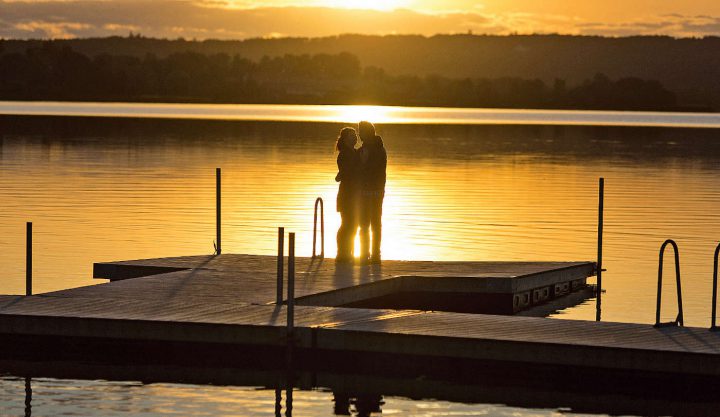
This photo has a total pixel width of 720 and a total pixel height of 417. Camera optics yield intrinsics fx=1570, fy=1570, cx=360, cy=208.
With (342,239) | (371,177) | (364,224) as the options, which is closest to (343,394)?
(371,177)

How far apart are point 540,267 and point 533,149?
176ft

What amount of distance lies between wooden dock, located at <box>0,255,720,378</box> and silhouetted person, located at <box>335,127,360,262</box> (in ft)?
4.54

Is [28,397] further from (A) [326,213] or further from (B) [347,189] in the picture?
(A) [326,213]

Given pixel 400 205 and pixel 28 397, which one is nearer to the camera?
pixel 28 397

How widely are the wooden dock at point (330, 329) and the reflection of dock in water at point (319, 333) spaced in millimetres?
10

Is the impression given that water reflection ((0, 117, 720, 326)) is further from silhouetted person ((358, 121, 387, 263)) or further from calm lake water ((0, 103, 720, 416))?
silhouetted person ((358, 121, 387, 263))

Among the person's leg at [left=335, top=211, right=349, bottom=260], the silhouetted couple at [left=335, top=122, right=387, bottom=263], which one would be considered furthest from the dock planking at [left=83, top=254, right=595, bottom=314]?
the silhouetted couple at [left=335, top=122, right=387, bottom=263]

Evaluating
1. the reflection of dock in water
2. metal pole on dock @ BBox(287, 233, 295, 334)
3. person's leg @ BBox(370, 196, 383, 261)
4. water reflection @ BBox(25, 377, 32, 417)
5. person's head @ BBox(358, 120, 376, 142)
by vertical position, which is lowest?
water reflection @ BBox(25, 377, 32, 417)

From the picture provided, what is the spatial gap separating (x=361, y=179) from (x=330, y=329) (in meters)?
4.71

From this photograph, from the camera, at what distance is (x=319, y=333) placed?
51.6ft

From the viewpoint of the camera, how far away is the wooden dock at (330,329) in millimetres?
15062

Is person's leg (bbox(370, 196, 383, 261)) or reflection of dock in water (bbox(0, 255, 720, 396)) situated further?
person's leg (bbox(370, 196, 383, 261))

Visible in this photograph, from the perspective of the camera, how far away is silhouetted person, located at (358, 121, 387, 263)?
65.4 ft

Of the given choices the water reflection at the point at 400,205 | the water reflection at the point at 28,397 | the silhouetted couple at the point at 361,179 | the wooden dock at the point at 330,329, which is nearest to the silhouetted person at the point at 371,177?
the silhouetted couple at the point at 361,179
